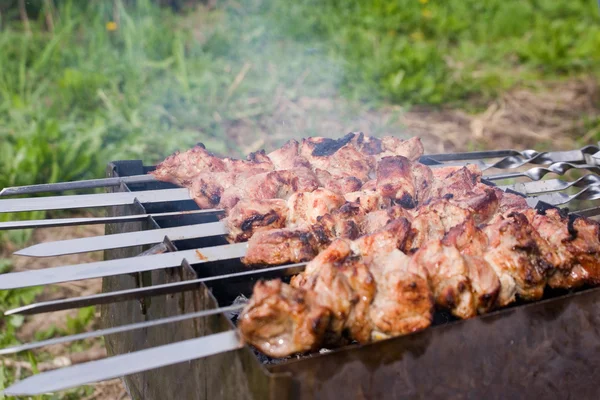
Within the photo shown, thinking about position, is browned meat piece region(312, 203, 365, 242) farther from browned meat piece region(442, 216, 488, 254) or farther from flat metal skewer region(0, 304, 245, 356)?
flat metal skewer region(0, 304, 245, 356)

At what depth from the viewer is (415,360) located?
1.84 metres

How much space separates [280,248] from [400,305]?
56cm

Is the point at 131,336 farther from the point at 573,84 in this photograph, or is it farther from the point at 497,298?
the point at 573,84

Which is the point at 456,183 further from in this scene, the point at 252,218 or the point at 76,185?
the point at 76,185

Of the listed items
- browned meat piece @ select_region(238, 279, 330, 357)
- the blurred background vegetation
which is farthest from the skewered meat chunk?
the blurred background vegetation

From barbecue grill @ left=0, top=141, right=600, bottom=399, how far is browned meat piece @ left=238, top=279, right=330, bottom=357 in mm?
66

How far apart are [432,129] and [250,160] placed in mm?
4597

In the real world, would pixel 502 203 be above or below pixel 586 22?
above

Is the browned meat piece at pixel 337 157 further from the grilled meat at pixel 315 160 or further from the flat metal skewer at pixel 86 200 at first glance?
the flat metal skewer at pixel 86 200

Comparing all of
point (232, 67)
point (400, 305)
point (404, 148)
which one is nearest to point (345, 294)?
point (400, 305)

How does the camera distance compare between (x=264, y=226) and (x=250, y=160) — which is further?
(x=250, y=160)

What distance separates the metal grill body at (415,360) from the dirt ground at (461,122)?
10.3 ft

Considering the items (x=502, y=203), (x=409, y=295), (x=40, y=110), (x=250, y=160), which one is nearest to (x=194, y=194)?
(x=250, y=160)

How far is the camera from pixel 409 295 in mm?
1900
